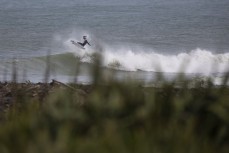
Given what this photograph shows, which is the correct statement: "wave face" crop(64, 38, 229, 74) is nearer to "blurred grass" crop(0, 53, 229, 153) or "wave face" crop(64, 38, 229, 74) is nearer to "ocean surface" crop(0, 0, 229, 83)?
"ocean surface" crop(0, 0, 229, 83)

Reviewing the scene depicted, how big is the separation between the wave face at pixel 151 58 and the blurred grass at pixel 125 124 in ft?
60.2

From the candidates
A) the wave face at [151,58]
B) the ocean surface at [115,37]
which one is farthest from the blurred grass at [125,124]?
the wave face at [151,58]

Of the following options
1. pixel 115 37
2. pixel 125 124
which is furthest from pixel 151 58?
pixel 125 124

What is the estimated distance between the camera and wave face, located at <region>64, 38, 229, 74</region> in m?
24.4

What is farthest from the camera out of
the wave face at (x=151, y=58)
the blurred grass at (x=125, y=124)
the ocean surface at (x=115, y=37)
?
the wave face at (x=151, y=58)

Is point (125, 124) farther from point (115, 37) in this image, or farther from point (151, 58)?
point (115, 37)

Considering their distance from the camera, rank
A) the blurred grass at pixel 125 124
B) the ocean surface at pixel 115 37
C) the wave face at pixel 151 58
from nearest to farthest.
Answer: the blurred grass at pixel 125 124, the ocean surface at pixel 115 37, the wave face at pixel 151 58

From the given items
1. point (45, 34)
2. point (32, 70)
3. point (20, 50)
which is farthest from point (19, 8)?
point (32, 70)

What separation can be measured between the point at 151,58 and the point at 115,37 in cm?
1051

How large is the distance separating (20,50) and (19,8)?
3033 centimetres

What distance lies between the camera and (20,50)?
28.4 meters

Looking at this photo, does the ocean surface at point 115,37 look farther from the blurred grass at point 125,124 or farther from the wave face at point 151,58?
the blurred grass at point 125,124

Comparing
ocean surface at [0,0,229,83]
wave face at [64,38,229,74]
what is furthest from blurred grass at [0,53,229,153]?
wave face at [64,38,229,74]

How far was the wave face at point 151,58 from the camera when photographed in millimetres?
24391
